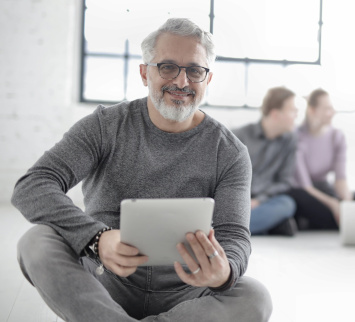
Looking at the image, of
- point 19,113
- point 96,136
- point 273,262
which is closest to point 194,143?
point 96,136

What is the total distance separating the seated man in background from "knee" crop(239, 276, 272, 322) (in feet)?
9.00

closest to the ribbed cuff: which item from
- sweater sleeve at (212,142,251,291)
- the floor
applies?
sweater sleeve at (212,142,251,291)

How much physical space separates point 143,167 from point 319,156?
3204 millimetres

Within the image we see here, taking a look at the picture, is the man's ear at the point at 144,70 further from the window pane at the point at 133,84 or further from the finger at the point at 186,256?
the window pane at the point at 133,84

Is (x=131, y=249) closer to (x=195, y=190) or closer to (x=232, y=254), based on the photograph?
(x=232, y=254)

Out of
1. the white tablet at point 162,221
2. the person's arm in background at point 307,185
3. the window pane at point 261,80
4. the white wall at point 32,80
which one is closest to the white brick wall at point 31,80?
the white wall at point 32,80

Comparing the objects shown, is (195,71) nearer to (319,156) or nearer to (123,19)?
(319,156)

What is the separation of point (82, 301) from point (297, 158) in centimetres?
339

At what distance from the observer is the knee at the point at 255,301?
1.63m

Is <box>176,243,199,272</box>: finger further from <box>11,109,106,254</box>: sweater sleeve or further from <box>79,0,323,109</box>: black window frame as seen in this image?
<box>79,0,323,109</box>: black window frame

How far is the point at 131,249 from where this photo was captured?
4.73 ft

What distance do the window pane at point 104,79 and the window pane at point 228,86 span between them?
946mm

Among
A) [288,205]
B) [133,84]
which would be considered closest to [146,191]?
[288,205]

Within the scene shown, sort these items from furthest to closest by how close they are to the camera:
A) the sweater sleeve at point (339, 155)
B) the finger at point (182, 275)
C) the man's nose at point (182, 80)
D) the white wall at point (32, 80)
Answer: the white wall at point (32, 80) < the sweater sleeve at point (339, 155) < the man's nose at point (182, 80) < the finger at point (182, 275)
